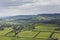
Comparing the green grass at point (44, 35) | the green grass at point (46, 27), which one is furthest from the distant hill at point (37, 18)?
the green grass at point (44, 35)

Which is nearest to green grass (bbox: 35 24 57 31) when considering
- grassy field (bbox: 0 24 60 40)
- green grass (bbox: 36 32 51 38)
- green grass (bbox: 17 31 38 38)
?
grassy field (bbox: 0 24 60 40)

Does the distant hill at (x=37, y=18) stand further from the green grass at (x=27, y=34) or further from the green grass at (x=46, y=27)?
the green grass at (x=27, y=34)

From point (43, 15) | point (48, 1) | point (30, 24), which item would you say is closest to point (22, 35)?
point (30, 24)

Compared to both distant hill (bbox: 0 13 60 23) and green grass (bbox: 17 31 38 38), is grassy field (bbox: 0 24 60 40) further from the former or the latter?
distant hill (bbox: 0 13 60 23)

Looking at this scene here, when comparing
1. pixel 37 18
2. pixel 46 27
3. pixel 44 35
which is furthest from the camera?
pixel 37 18

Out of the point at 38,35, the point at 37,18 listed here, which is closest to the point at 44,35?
the point at 38,35

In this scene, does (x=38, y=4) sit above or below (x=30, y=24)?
above

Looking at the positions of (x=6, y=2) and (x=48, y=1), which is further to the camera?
(x=6, y=2)

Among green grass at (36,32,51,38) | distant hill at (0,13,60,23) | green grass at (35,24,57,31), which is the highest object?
distant hill at (0,13,60,23)

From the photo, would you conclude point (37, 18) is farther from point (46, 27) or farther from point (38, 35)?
point (38, 35)

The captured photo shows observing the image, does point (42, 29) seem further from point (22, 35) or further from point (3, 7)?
point (3, 7)

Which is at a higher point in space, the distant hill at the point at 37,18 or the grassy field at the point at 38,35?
the distant hill at the point at 37,18
